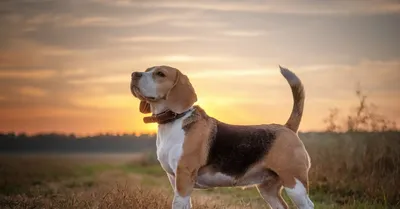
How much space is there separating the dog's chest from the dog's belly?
0.68ft

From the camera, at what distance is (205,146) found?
4551 millimetres

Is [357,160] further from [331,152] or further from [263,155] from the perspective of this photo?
[263,155]

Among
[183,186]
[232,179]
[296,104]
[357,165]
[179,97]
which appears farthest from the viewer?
[357,165]

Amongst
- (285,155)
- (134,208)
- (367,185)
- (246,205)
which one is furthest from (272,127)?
(367,185)

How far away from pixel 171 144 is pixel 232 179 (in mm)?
487

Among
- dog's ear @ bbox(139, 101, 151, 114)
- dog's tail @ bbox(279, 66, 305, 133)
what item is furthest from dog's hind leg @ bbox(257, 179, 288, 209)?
dog's ear @ bbox(139, 101, 151, 114)

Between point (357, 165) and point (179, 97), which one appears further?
point (357, 165)

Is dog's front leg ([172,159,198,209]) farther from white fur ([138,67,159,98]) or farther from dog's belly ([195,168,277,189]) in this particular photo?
white fur ([138,67,159,98])

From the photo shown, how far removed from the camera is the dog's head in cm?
443

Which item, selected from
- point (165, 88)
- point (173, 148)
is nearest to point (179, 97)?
point (165, 88)

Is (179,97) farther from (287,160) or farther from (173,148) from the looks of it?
(287,160)

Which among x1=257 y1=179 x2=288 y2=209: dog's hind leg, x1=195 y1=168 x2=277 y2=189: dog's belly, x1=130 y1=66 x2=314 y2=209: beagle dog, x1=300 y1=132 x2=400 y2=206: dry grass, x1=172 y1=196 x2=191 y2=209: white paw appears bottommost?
x1=300 y1=132 x2=400 y2=206: dry grass

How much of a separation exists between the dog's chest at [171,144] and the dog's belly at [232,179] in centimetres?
21

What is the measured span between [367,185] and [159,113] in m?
3.98
